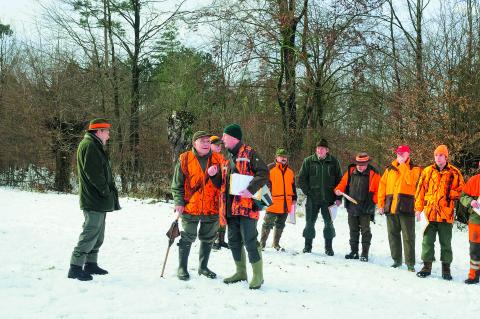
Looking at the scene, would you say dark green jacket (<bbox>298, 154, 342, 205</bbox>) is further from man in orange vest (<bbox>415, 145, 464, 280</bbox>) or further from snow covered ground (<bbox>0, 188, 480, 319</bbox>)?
man in orange vest (<bbox>415, 145, 464, 280</bbox>)

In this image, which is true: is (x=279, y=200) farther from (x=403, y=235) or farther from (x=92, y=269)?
(x=92, y=269)

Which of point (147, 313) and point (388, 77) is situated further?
point (388, 77)

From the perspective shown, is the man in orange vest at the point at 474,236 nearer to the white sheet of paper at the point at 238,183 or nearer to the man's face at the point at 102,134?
the white sheet of paper at the point at 238,183

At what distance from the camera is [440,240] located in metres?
6.91

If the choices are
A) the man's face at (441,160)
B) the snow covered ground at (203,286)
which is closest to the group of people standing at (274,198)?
the man's face at (441,160)

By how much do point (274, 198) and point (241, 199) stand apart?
2961mm

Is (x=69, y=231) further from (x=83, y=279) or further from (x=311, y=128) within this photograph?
(x=311, y=128)

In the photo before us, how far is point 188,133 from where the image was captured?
1431 cm

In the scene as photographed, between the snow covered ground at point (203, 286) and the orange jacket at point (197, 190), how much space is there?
879mm

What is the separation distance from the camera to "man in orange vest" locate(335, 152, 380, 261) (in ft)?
26.3

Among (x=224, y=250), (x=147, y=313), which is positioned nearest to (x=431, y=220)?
(x=224, y=250)

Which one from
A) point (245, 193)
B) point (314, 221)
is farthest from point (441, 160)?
point (245, 193)

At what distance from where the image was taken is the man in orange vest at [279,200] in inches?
322

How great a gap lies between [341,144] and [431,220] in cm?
993
